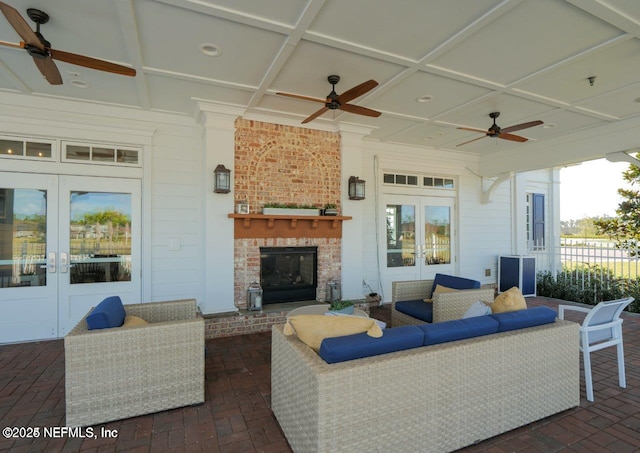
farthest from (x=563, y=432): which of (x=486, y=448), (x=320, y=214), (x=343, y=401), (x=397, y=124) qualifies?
(x=397, y=124)

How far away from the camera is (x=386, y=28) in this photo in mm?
2842

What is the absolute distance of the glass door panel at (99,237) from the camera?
448 cm

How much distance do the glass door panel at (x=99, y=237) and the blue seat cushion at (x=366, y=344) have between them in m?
3.88

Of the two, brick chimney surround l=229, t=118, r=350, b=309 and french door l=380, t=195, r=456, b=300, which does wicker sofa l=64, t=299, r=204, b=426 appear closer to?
brick chimney surround l=229, t=118, r=350, b=309

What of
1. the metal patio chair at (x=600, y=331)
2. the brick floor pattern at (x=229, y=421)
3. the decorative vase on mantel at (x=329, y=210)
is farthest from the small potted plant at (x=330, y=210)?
the metal patio chair at (x=600, y=331)

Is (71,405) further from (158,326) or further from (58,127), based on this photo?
(58,127)

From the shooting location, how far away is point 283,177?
206 inches

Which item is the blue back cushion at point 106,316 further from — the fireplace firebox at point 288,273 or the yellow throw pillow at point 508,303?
the yellow throw pillow at point 508,303

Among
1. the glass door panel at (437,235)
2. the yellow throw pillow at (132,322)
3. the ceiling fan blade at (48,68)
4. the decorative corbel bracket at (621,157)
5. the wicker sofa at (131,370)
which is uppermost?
the ceiling fan blade at (48,68)

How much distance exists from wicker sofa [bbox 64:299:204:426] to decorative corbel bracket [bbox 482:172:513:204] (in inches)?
267

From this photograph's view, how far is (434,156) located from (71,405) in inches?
270

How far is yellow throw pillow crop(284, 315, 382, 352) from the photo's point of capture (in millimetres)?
2174

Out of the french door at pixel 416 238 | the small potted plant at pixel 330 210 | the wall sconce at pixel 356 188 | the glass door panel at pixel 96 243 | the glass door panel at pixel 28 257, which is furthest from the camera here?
the french door at pixel 416 238

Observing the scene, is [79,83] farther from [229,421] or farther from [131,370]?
[229,421]
